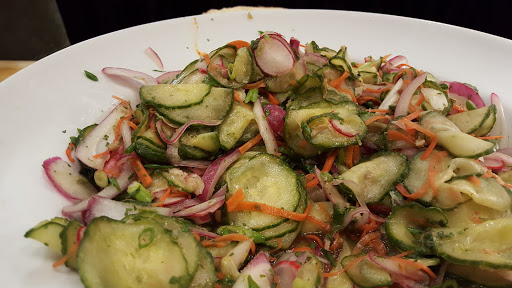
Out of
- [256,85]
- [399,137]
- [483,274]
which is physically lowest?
[483,274]

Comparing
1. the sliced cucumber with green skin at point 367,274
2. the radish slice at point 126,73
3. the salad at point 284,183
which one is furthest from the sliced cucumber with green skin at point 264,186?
the radish slice at point 126,73

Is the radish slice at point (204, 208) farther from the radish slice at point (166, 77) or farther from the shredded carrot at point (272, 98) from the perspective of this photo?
the radish slice at point (166, 77)

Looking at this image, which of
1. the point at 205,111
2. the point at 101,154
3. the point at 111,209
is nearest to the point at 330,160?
the point at 205,111

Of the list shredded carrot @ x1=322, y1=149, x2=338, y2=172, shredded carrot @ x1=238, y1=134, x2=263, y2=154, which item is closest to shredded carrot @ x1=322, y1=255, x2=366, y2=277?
shredded carrot @ x1=322, y1=149, x2=338, y2=172

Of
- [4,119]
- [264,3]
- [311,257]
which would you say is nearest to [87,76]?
[4,119]

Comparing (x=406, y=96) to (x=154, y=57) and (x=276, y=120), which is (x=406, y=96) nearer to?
(x=276, y=120)

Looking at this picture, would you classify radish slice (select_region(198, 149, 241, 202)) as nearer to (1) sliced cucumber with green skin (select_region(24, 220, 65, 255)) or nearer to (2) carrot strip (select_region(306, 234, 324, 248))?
(2) carrot strip (select_region(306, 234, 324, 248))

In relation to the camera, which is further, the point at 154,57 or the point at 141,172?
the point at 154,57

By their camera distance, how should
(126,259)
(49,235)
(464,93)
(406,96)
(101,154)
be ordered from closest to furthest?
(126,259) < (49,235) < (101,154) < (406,96) < (464,93)
